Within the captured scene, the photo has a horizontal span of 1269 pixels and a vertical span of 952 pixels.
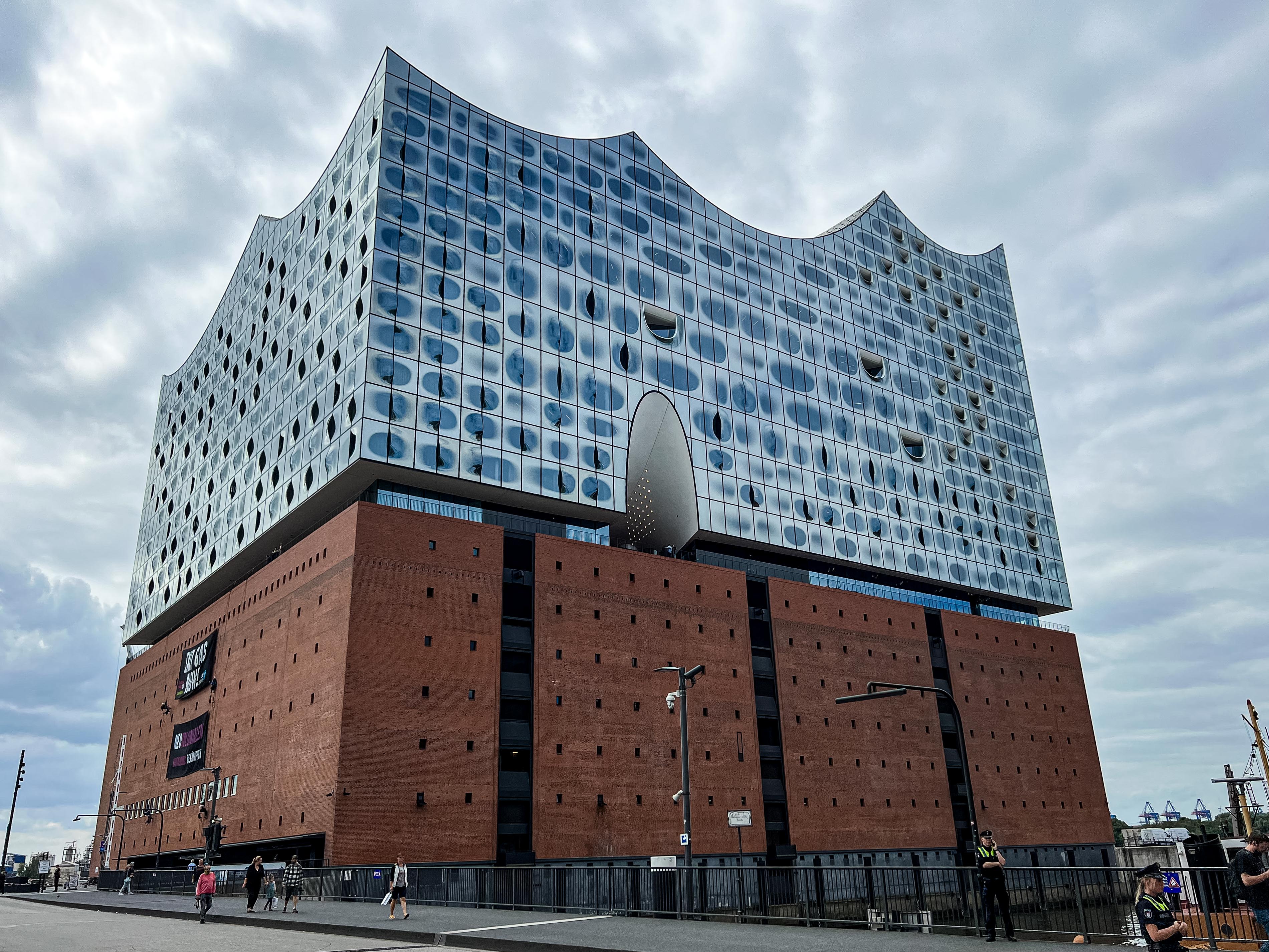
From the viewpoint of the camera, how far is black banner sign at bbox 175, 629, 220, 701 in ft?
189

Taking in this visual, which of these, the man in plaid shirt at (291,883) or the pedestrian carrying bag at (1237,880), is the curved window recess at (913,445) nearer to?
the man in plaid shirt at (291,883)

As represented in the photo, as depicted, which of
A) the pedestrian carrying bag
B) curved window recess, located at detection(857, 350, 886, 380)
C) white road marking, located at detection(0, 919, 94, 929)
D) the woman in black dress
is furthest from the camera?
curved window recess, located at detection(857, 350, 886, 380)

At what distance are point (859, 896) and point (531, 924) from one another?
7.06 m

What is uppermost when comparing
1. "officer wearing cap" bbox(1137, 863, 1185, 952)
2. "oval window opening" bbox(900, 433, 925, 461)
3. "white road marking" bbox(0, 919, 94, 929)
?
"oval window opening" bbox(900, 433, 925, 461)

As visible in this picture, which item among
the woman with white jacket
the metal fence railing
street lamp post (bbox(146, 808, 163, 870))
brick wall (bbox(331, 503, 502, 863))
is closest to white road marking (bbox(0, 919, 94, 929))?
the woman with white jacket

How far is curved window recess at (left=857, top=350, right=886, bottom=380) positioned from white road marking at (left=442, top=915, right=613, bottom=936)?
178 ft

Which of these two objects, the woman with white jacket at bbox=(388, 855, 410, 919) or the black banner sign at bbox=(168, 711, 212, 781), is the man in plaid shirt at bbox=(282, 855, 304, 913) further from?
the black banner sign at bbox=(168, 711, 212, 781)

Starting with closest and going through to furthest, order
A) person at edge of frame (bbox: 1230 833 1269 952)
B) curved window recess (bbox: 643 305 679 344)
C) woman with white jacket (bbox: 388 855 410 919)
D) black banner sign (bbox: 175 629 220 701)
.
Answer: person at edge of frame (bbox: 1230 833 1269 952)
woman with white jacket (bbox: 388 855 410 919)
black banner sign (bbox: 175 629 220 701)
curved window recess (bbox: 643 305 679 344)

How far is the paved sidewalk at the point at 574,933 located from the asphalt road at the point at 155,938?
0.75 m

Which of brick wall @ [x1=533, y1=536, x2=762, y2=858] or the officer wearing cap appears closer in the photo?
the officer wearing cap

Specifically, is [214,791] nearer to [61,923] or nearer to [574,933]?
[61,923]

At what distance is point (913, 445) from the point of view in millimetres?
71312

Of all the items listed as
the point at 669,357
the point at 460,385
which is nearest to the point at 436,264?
the point at 460,385

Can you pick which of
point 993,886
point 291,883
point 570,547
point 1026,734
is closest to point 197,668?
point 570,547
